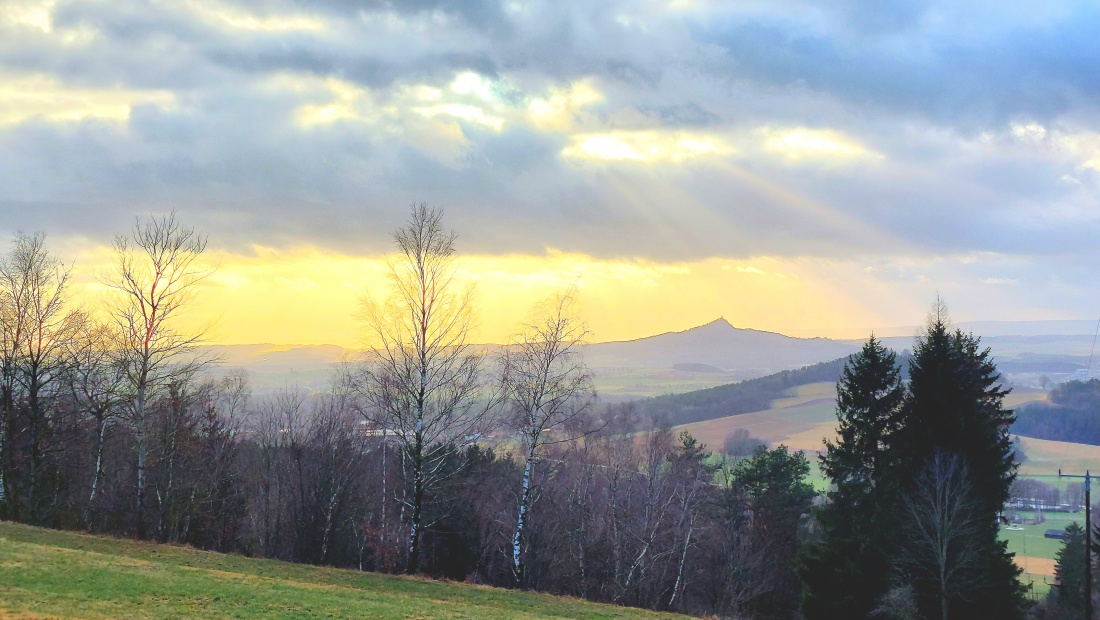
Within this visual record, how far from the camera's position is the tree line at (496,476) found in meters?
31.0

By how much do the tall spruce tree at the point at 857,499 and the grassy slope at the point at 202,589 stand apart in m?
13.0

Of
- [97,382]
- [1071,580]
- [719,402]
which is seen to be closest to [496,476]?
[97,382]

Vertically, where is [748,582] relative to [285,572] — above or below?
below

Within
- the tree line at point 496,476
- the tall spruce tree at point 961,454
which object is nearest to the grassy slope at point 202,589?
the tree line at point 496,476

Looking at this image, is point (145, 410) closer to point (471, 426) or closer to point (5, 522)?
point (5, 522)

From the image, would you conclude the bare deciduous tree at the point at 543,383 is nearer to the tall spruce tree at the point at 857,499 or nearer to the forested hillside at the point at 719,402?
the tall spruce tree at the point at 857,499

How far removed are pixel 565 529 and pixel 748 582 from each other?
13057mm

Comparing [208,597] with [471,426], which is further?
[471,426]

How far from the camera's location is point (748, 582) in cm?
5122

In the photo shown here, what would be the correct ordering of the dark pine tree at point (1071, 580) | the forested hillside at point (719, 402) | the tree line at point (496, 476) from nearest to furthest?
the tree line at point (496, 476) < the dark pine tree at point (1071, 580) < the forested hillside at point (719, 402)

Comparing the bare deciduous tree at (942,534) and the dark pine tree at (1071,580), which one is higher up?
the bare deciduous tree at (942,534)

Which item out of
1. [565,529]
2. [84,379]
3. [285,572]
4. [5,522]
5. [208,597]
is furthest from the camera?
[565,529]

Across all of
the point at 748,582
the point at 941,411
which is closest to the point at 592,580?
the point at 748,582

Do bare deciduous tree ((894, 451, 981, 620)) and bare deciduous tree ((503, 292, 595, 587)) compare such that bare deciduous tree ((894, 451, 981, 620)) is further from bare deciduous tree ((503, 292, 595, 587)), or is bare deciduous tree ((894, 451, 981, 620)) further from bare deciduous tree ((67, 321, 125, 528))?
bare deciduous tree ((67, 321, 125, 528))
